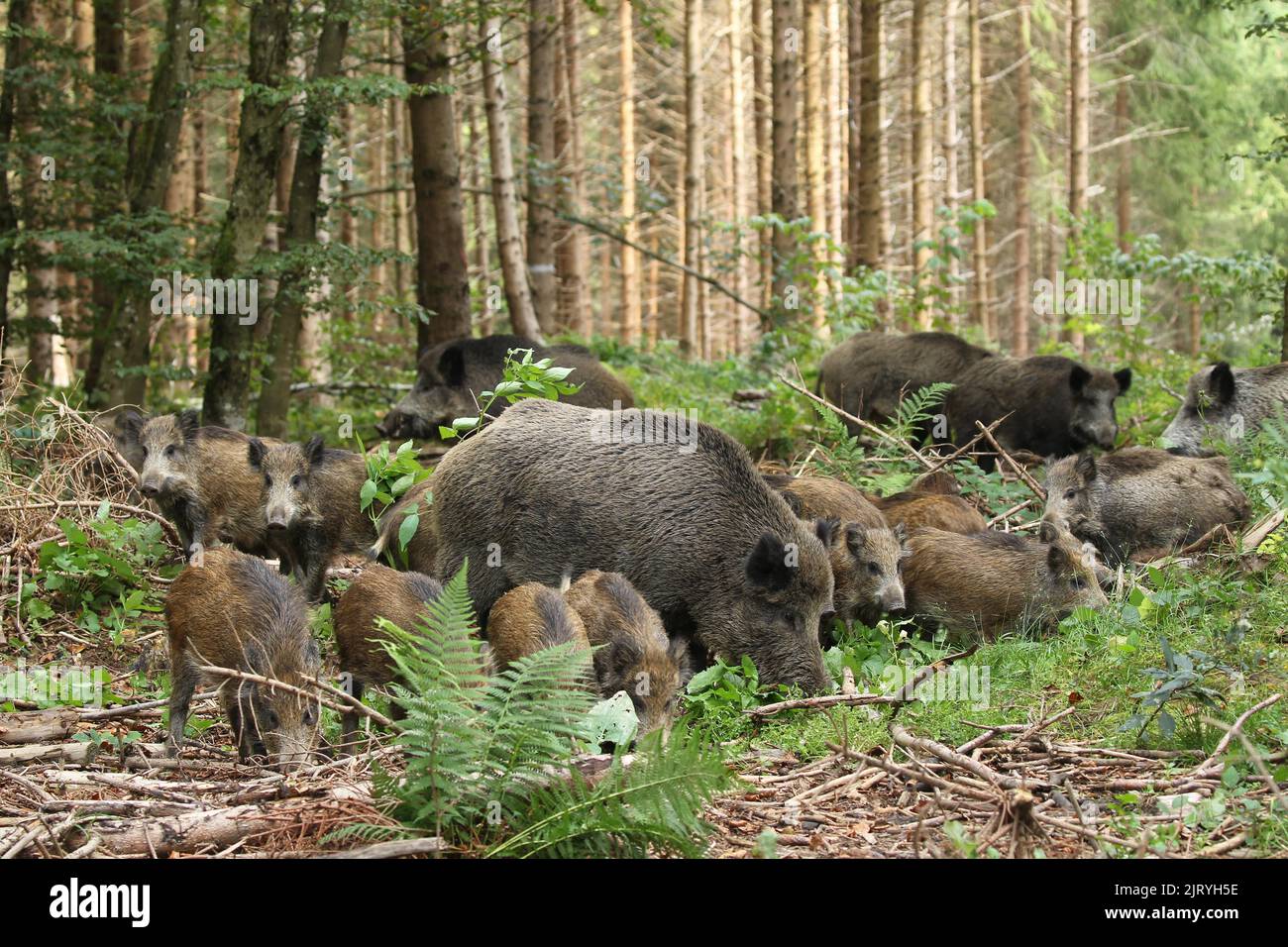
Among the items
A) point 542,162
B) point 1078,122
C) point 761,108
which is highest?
point 761,108

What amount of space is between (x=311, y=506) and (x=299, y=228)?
428 cm

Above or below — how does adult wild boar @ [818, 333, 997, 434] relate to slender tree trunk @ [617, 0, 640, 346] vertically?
below

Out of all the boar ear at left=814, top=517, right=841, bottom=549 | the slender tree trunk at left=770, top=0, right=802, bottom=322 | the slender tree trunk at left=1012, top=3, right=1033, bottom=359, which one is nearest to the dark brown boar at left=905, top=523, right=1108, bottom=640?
the boar ear at left=814, top=517, right=841, bottom=549

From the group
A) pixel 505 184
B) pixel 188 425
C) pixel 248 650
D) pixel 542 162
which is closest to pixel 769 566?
pixel 248 650

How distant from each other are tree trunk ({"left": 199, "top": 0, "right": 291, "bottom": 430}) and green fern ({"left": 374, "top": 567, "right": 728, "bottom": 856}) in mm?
6960

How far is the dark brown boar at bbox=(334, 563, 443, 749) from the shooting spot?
5.89 m

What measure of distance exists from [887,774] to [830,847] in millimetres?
755

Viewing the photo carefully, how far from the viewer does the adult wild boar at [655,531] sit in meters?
6.53

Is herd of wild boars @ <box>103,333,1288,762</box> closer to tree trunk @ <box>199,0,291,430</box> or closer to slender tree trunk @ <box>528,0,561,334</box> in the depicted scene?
tree trunk @ <box>199,0,291,430</box>

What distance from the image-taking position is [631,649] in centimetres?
563

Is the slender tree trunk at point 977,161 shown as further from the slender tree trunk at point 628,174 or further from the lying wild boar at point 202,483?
the lying wild boar at point 202,483

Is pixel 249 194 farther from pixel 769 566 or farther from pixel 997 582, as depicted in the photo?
pixel 997 582

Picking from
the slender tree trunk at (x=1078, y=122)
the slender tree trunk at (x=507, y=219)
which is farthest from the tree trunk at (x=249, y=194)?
the slender tree trunk at (x=1078, y=122)
